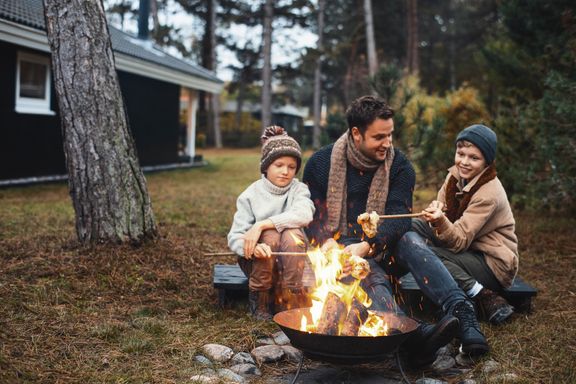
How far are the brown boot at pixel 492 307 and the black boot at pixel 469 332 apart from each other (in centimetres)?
57

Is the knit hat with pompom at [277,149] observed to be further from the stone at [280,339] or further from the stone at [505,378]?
the stone at [505,378]

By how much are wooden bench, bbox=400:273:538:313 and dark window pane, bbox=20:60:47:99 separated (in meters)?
8.70

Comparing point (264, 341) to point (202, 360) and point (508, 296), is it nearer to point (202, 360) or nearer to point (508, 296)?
point (202, 360)

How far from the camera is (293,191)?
3.84 metres

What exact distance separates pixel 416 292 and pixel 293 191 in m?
1.15

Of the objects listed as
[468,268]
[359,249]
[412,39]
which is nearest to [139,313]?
[359,249]

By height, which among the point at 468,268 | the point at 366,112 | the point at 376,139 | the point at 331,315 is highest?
the point at 366,112

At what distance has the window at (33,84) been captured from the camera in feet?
33.3

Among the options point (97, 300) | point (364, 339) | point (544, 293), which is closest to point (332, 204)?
point (364, 339)

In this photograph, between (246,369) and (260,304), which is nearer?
(246,369)

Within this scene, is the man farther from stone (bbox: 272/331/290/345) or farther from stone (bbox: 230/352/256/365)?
stone (bbox: 230/352/256/365)

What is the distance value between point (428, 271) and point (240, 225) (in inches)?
48.8

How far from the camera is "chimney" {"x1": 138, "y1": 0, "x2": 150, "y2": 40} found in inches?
648

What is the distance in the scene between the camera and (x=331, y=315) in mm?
2951
